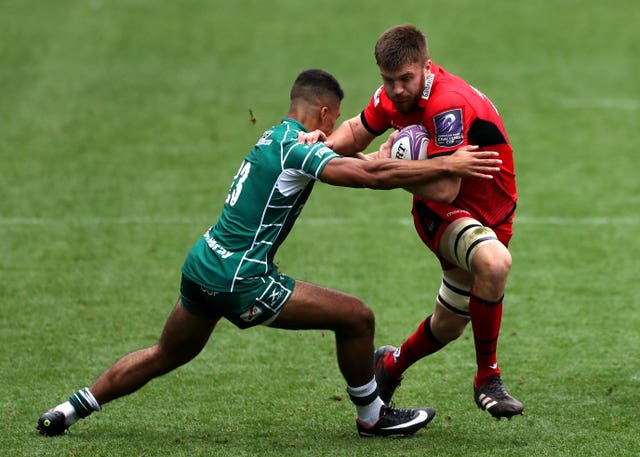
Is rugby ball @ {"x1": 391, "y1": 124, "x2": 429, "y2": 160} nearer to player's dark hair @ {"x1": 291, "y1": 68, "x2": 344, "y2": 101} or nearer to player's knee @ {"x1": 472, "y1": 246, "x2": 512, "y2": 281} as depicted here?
player's dark hair @ {"x1": 291, "y1": 68, "x2": 344, "y2": 101}

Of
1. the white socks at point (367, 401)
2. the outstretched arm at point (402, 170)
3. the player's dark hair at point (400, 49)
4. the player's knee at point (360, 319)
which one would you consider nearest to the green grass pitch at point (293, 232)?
the white socks at point (367, 401)

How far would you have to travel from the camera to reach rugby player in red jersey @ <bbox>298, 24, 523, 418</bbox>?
272 inches

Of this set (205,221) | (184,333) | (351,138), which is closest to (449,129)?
(351,138)

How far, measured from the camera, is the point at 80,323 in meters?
9.85

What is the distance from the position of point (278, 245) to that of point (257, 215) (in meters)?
0.26

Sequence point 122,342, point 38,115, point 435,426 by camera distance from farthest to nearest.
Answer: point 38,115
point 122,342
point 435,426

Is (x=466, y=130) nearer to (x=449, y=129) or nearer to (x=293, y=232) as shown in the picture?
(x=449, y=129)

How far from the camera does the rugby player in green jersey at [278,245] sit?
21.8 ft

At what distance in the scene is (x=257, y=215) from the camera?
22.1 feet

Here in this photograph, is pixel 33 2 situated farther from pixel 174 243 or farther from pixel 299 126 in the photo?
pixel 299 126

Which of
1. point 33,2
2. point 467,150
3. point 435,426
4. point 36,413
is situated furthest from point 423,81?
point 33,2

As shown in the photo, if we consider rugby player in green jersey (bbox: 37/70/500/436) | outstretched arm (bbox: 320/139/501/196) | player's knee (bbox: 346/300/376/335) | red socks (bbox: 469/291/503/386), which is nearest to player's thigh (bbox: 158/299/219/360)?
rugby player in green jersey (bbox: 37/70/500/436)

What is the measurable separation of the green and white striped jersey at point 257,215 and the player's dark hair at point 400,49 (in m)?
0.69

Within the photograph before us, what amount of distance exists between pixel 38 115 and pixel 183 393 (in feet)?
34.8
